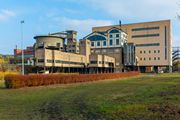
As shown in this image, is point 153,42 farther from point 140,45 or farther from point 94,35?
point 94,35

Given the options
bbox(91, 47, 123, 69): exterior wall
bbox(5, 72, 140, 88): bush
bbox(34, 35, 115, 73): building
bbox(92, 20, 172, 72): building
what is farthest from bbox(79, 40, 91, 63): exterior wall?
bbox(5, 72, 140, 88): bush

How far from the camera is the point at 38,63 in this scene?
87.8 meters

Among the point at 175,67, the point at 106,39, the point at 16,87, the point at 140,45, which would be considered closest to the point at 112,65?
the point at 106,39

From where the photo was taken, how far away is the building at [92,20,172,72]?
137500 mm

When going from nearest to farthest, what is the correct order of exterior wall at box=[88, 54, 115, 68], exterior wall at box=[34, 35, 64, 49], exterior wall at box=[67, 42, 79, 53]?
exterior wall at box=[88, 54, 115, 68], exterior wall at box=[67, 42, 79, 53], exterior wall at box=[34, 35, 64, 49]

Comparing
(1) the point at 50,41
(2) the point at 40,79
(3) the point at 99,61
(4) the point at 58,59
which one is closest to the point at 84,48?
(3) the point at 99,61

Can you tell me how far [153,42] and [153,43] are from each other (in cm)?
65

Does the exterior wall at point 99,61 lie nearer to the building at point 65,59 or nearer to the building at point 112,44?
the building at point 65,59

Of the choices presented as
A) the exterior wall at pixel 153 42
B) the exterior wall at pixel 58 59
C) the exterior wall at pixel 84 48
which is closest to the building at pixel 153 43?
the exterior wall at pixel 153 42

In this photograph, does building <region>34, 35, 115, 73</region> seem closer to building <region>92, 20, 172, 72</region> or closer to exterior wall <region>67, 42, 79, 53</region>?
exterior wall <region>67, 42, 79, 53</region>

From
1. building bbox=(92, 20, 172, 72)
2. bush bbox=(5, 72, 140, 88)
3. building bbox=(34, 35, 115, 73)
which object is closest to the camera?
bush bbox=(5, 72, 140, 88)

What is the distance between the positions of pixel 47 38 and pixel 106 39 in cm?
2845

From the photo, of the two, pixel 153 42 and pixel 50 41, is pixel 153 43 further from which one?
pixel 50 41

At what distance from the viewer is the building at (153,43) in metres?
138
